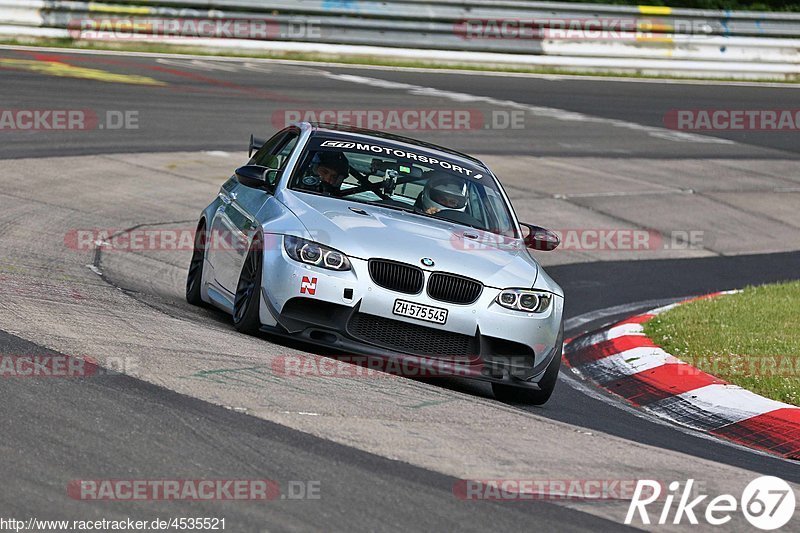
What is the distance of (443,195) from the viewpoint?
27.9 ft

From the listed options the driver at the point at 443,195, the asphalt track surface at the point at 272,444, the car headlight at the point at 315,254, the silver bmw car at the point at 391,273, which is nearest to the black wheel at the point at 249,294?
the silver bmw car at the point at 391,273

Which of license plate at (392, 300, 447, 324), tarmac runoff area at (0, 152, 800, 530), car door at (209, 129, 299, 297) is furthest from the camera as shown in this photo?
car door at (209, 129, 299, 297)

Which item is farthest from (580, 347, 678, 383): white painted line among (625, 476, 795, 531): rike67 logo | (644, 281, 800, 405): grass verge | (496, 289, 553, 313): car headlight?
(625, 476, 795, 531): rike67 logo

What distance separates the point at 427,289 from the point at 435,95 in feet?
51.6

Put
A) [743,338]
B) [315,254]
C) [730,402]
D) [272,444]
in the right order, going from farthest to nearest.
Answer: [743,338]
[730,402]
[315,254]
[272,444]

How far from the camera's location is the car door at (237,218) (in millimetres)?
8120

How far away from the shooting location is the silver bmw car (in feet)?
23.5

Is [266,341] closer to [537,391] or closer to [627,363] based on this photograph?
[537,391]

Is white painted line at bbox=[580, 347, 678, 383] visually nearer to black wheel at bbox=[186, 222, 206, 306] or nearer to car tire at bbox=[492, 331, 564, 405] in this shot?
car tire at bbox=[492, 331, 564, 405]

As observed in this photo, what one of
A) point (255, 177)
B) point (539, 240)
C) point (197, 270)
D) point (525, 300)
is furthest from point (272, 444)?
point (197, 270)

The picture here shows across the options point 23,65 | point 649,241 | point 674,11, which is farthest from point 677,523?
point 674,11

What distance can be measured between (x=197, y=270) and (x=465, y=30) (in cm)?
1841

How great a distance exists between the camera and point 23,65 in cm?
2067

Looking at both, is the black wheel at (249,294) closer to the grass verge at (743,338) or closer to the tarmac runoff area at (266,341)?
the tarmac runoff area at (266,341)
